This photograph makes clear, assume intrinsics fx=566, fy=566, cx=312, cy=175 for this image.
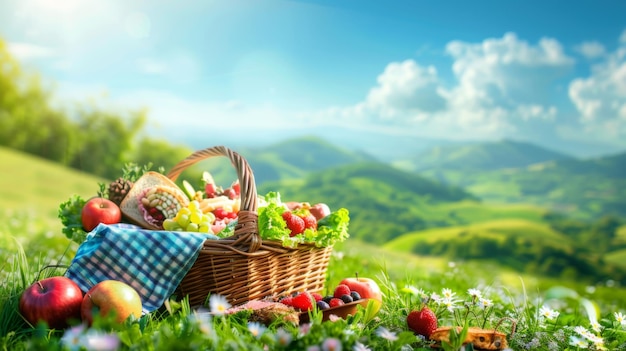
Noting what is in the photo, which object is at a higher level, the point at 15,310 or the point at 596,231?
the point at 15,310

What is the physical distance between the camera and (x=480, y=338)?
3145mm

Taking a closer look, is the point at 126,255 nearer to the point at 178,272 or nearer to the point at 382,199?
the point at 178,272

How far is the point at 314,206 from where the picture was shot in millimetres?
4566

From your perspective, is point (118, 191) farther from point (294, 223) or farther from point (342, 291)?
point (342, 291)

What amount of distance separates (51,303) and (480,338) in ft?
8.09

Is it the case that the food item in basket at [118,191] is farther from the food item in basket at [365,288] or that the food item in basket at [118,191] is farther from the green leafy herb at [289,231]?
the food item in basket at [365,288]

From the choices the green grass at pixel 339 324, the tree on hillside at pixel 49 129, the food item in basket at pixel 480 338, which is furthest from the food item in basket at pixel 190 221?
the tree on hillside at pixel 49 129

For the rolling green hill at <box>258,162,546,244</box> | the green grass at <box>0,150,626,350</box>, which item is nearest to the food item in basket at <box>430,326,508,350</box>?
the green grass at <box>0,150,626,350</box>

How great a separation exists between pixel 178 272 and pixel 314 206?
128 centimetres

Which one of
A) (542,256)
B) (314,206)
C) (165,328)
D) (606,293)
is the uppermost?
(314,206)

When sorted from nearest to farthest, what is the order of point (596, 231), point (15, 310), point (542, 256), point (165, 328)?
point (165, 328), point (15, 310), point (542, 256), point (596, 231)

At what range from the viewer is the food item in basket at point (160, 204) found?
452 cm

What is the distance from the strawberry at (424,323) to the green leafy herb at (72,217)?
8.95 feet

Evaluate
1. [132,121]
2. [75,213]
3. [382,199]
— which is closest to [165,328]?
[75,213]
